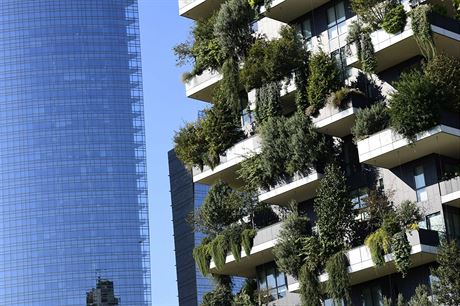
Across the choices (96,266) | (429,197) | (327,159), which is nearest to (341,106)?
(327,159)

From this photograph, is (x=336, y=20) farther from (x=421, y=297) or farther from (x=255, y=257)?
(x=421, y=297)

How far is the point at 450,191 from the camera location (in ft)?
153

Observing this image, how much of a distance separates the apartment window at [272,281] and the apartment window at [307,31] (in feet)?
35.2

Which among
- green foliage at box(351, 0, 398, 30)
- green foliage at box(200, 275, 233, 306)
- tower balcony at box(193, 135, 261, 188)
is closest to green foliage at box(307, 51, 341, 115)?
green foliage at box(351, 0, 398, 30)

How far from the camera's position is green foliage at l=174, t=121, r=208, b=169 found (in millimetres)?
56812

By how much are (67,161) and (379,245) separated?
14690 centimetres

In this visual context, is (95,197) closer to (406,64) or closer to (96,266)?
(96,266)

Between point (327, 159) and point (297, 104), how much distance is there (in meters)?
3.13

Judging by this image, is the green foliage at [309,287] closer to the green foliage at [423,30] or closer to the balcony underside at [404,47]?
the balcony underside at [404,47]

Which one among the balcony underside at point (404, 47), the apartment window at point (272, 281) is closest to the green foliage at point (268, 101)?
the balcony underside at point (404, 47)

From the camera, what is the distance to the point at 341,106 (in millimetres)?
50312

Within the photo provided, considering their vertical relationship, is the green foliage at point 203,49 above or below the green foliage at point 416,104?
above

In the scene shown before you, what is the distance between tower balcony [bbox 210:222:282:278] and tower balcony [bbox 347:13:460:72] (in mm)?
8681

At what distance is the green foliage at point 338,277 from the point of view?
47719 millimetres
